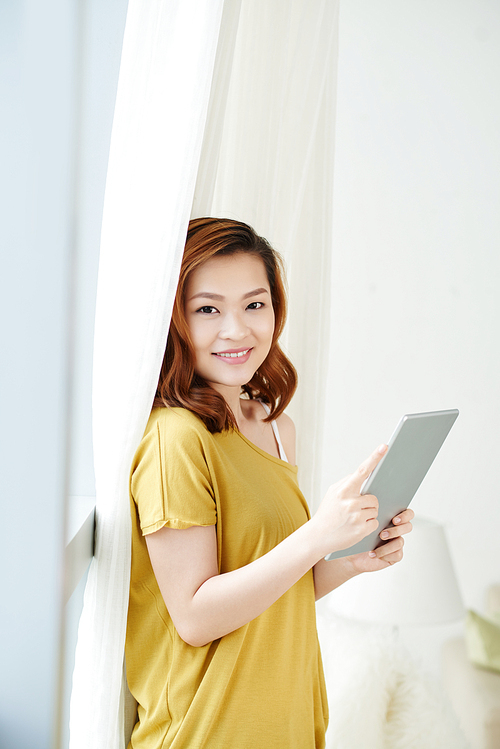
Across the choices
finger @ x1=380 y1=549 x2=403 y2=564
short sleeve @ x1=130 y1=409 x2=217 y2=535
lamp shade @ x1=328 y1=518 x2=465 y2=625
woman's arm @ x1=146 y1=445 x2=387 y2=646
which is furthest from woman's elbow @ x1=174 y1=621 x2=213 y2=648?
lamp shade @ x1=328 y1=518 x2=465 y2=625

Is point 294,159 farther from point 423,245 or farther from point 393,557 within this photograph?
point 423,245

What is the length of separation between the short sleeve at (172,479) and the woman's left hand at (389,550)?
304mm

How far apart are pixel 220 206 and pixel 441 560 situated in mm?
1202

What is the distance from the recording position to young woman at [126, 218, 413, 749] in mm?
749

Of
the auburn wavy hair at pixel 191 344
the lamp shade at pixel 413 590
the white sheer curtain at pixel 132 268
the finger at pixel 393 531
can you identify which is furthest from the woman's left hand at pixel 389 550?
the lamp shade at pixel 413 590

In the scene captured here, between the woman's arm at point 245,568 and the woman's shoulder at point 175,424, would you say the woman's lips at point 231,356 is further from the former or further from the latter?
the woman's arm at point 245,568

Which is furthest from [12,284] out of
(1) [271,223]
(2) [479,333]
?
(2) [479,333]

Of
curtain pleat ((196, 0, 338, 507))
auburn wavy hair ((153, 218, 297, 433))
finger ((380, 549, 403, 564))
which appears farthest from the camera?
curtain pleat ((196, 0, 338, 507))

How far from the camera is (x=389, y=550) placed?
95 cm

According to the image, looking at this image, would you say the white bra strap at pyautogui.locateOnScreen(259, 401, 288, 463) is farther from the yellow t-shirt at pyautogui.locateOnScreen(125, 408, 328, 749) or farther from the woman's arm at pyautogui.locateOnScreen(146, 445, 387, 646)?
the woman's arm at pyautogui.locateOnScreen(146, 445, 387, 646)

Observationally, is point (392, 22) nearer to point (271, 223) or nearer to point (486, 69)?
point (486, 69)

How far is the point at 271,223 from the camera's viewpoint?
1.15m

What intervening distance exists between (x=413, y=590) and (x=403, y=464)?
1.04 metres

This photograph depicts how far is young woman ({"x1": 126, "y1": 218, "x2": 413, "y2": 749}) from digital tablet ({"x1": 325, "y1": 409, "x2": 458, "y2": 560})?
2 centimetres
